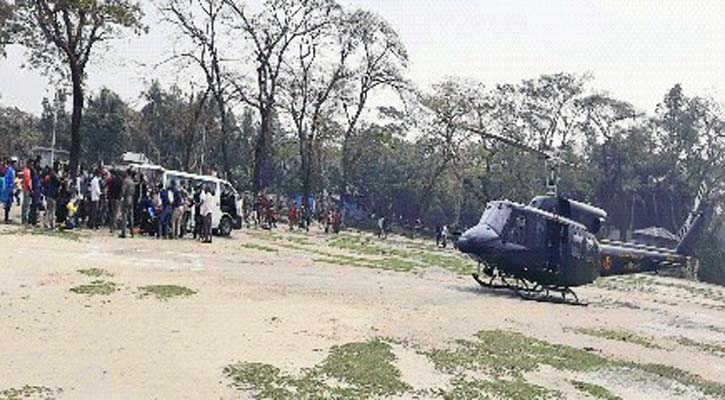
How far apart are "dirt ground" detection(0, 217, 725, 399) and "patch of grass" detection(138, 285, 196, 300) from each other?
0.61ft

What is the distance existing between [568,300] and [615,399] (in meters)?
10.7

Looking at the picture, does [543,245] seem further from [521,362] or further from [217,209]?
[217,209]

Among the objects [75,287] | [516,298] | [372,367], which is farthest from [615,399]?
[516,298]

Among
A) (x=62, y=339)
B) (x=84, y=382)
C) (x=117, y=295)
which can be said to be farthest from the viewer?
(x=117, y=295)

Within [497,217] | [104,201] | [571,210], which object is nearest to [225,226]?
[104,201]

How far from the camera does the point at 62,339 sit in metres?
8.78

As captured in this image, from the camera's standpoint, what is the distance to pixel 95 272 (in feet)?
46.2

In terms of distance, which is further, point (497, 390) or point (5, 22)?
point (5, 22)

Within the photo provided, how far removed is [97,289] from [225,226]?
16.1m

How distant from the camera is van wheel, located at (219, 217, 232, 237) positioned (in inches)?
1109

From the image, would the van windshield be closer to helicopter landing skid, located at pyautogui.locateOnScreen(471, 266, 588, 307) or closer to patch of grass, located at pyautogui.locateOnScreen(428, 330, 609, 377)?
helicopter landing skid, located at pyautogui.locateOnScreen(471, 266, 588, 307)

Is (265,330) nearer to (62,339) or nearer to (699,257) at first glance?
(62,339)

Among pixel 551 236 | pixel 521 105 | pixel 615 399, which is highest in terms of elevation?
pixel 521 105

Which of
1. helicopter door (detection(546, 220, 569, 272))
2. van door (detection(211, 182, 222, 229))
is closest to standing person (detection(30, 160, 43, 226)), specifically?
van door (detection(211, 182, 222, 229))
